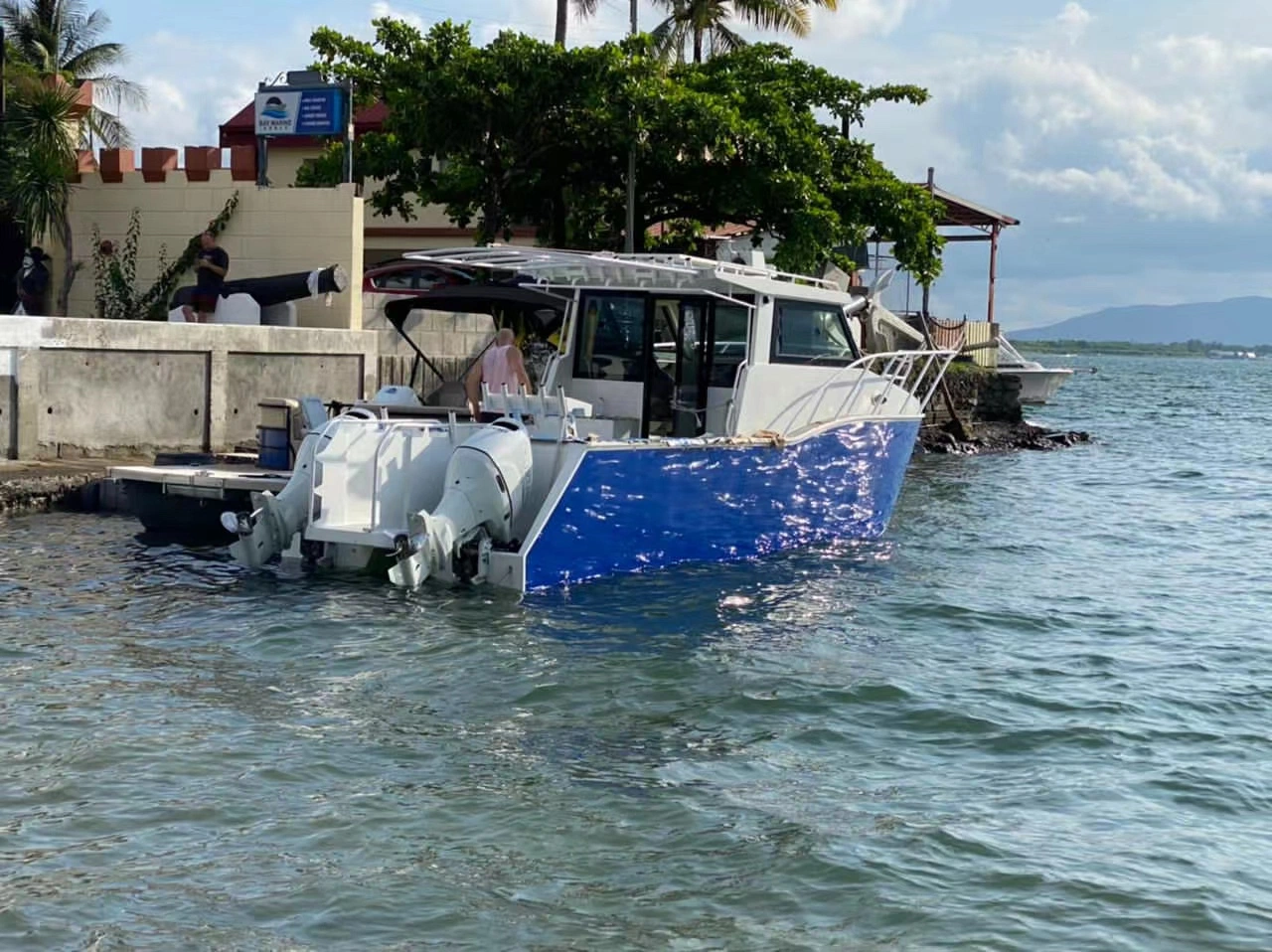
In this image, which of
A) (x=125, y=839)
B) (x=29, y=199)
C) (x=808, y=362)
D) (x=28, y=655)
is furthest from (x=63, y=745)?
(x=29, y=199)

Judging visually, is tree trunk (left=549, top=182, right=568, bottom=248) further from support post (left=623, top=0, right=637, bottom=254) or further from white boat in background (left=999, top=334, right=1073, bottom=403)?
white boat in background (left=999, top=334, right=1073, bottom=403)

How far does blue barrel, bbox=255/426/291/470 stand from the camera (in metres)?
15.5

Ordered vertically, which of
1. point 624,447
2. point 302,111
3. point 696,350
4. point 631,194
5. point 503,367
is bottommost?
point 624,447

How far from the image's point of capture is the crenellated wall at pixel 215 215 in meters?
21.0

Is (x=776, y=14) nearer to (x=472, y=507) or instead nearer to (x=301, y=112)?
(x=301, y=112)

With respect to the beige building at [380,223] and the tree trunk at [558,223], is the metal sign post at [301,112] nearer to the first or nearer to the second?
the tree trunk at [558,223]

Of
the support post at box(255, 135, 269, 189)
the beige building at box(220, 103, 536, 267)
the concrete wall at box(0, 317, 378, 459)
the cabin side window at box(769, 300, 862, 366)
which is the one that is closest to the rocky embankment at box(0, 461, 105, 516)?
the concrete wall at box(0, 317, 378, 459)

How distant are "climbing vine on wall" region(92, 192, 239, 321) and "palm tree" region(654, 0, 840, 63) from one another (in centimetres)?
1545

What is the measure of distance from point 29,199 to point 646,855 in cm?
1808

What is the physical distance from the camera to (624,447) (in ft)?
40.7

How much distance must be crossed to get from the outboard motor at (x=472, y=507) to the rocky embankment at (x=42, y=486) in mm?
5344

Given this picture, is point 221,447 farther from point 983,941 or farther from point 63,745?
point 983,941

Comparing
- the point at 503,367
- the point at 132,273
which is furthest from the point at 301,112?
the point at 503,367

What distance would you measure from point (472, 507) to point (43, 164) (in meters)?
12.7
